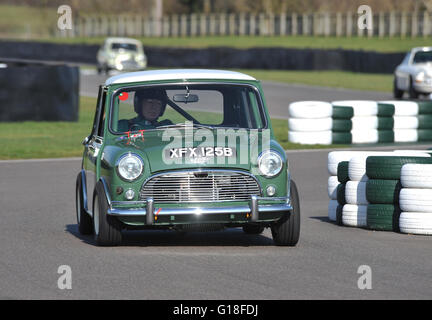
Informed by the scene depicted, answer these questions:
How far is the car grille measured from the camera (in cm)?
884

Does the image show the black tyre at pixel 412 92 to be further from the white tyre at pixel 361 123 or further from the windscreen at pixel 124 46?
the windscreen at pixel 124 46

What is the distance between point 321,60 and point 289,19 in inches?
1018

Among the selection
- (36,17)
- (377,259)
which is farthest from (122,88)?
(36,17)

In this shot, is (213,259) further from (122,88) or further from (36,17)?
(36,17)

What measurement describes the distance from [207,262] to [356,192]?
102 inches

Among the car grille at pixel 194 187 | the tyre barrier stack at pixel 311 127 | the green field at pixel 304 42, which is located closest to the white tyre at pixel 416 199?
the car grille at pixel 194 187

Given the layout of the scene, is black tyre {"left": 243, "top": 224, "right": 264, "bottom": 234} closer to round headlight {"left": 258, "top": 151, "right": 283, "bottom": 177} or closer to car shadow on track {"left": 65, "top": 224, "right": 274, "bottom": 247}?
car shadow on track {"left": 65, "top": 224, "right": 274, "bottom": 247}

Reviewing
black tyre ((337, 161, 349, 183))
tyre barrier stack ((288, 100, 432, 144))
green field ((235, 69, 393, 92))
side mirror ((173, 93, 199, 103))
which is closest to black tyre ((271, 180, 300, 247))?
side mirror ((173, 93, 199, 103))

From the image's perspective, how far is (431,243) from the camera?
9.51 m

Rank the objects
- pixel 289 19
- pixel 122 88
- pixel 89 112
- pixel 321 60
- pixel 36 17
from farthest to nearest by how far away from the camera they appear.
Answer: pixel 36 17, pixel 289 19, pixel 321 60, pixel 89 112, pixel 122 88

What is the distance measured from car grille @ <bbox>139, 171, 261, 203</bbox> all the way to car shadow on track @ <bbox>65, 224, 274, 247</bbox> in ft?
2.30

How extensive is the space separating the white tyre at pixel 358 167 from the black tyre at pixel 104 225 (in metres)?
2.64

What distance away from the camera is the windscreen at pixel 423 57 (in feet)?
100

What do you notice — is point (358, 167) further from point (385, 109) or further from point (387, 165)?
point (385, 109)
